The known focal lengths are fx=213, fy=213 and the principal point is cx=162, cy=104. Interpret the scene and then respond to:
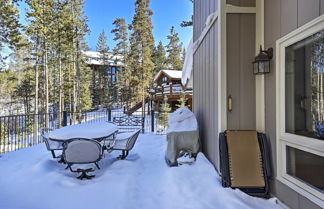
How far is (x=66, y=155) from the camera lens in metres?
3.32

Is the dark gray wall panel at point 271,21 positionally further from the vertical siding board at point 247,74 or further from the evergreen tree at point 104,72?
the evergreen tree at point 104,72

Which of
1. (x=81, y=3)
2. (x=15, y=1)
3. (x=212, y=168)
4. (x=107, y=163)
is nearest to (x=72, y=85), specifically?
(x=81, y=3)

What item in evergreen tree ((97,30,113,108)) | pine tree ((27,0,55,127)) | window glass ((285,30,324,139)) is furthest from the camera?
evergreen tree ((97,30,113,108))

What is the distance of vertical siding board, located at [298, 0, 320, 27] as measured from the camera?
1881 mm

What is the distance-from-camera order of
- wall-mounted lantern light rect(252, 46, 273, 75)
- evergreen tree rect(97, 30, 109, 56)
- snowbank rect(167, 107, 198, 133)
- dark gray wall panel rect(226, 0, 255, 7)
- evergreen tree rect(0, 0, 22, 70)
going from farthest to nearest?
evergreen tree rect(97, 30, 109, 56), evergreen tree rect(0, 0, 22, 70), snowbank rect(167, 107, 198, 133), dark gray wall panel rect(226, 0, 255, 7), wall-mounted lantern light rect(252, 46, 273, 75)

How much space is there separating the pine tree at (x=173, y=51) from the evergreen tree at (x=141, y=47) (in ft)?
29.0

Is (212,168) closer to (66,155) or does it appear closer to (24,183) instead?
(66,155)

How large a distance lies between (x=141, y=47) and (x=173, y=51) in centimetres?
984

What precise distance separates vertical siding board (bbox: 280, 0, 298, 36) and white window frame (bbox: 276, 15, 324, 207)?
71 mm

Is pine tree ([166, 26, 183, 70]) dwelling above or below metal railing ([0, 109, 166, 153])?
above

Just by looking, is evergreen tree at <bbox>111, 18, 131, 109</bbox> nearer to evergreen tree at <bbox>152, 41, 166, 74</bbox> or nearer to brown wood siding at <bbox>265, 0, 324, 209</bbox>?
evergreen tree at <bbox>152, 41, 166, 74</bbox>

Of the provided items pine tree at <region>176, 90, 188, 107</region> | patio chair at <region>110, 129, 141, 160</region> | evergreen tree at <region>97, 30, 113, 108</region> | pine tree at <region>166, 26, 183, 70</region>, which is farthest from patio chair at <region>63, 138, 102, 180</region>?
pine tree at <region>166, 26, 183, 70</region>

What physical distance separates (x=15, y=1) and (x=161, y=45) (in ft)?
69.3

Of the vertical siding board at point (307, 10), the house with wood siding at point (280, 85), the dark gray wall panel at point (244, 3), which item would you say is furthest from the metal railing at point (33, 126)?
the vertical siding board at point (307, 10)
